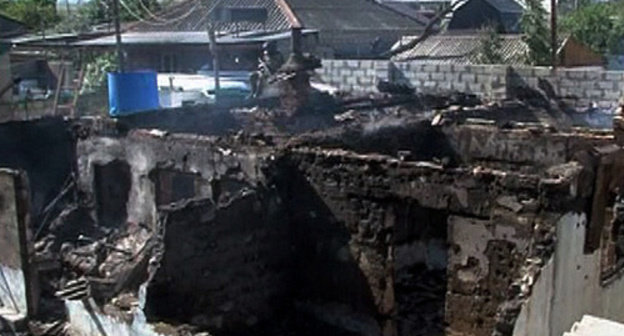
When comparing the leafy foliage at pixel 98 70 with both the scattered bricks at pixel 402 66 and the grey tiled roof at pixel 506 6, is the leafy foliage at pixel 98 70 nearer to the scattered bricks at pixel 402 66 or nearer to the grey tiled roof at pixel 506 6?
the scattered bricks at pixel 402 66

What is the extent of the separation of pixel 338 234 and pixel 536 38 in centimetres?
1577

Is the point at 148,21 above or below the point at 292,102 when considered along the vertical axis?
above

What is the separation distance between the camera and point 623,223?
12305 mm

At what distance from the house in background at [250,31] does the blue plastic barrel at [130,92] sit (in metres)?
7.67

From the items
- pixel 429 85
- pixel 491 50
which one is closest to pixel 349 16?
pixel 491 50

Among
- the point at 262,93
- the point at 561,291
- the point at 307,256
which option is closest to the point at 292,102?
the point at 262,93

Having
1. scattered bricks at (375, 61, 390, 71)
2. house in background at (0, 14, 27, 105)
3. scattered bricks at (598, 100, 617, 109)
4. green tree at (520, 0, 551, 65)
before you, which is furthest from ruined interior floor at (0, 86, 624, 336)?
green tree at (520, 0, 551, 65)

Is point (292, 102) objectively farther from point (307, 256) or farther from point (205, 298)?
point (205, 298)

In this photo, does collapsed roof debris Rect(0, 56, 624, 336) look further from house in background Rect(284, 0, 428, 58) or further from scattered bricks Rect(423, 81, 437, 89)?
house in background Rect(284, 0, 428, 58)

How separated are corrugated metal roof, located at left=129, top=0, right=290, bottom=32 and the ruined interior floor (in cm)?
2007

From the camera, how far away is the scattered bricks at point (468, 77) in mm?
21469

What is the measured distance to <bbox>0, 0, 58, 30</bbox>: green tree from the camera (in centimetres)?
4675

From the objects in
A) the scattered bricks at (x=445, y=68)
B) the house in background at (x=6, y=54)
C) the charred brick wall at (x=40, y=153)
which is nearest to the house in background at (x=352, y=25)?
the house in background at (x=6, y=54)

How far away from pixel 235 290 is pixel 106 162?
606 centimetres
